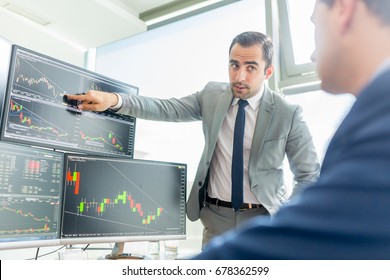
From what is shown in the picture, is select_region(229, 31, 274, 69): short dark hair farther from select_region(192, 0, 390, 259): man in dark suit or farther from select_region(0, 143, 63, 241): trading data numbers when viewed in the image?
select_region(192, 0, 390, 259): man in dark suit

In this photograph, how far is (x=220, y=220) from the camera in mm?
1539

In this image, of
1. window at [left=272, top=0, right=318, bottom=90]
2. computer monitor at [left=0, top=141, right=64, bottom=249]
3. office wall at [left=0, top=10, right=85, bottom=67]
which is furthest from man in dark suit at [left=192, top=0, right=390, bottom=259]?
office wall at [left=0, top=10, right=85, bottom=67]

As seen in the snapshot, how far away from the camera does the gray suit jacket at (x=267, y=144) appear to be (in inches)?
59.8

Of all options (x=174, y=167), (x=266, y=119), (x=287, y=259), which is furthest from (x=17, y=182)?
(x=287, y=259)

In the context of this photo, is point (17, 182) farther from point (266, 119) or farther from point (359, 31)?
point (359, 31)

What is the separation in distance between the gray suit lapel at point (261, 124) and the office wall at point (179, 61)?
0.73m

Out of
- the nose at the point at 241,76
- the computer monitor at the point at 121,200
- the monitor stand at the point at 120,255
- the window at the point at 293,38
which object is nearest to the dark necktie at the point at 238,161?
the nose at the point at 241,76

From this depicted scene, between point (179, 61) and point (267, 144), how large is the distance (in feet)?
5.57

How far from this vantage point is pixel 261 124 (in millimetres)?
1575

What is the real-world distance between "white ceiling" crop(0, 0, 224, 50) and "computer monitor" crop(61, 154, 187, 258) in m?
1.82

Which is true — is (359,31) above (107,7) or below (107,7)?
below

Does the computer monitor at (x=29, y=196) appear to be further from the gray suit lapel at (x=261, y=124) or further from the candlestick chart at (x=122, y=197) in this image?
the gray suit lapel at (x=261, y=124)

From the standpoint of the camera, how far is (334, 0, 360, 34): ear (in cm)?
41
